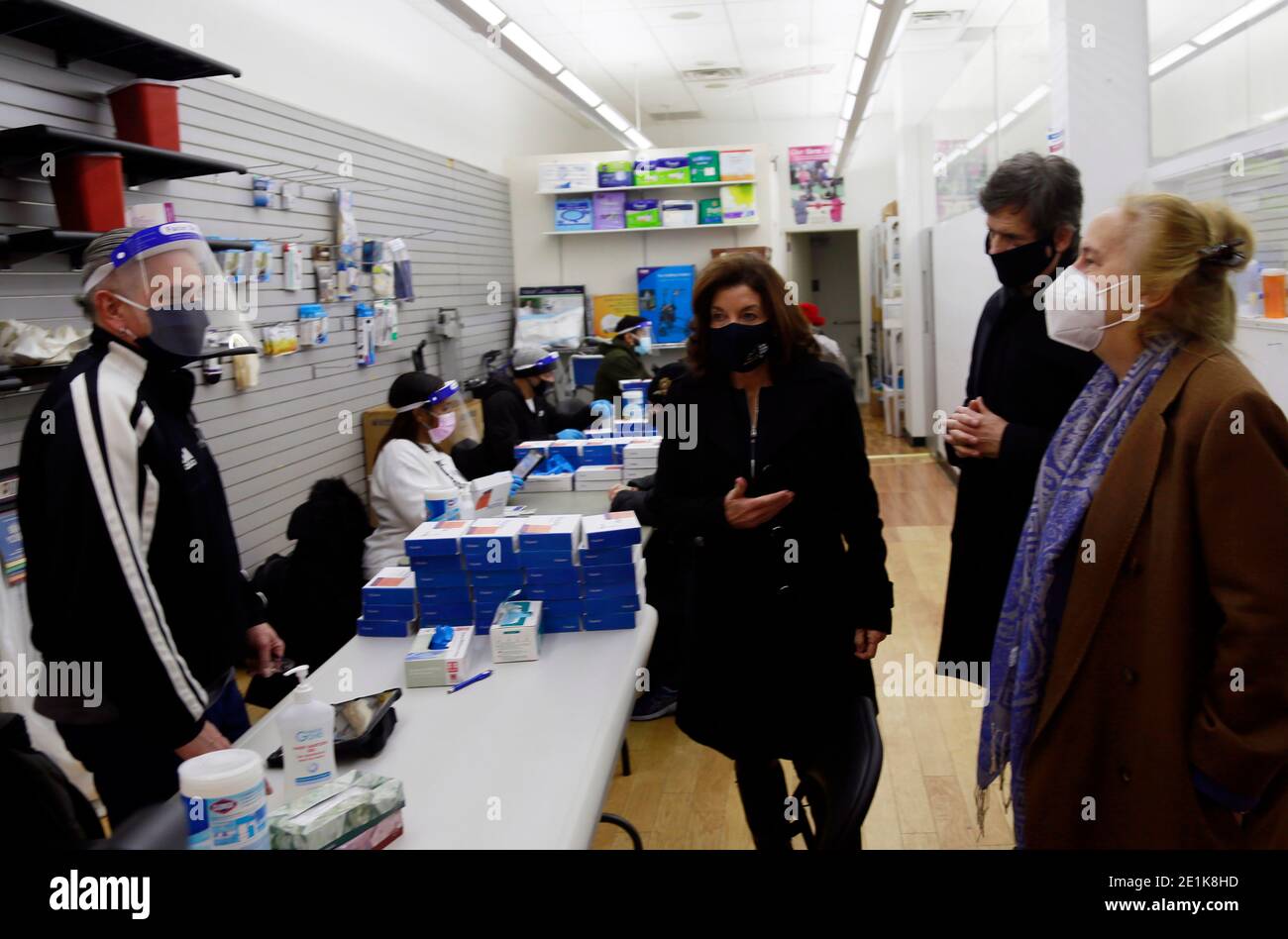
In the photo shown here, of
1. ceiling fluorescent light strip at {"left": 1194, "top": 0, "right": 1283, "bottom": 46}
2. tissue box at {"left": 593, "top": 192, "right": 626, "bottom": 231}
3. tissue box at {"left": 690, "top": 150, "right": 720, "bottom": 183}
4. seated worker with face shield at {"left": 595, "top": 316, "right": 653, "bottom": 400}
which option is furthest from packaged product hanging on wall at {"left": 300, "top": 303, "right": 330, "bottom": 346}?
ceiling fluorescent light strip at {"left": 1194, "top": 0, "right": 1283, "bottom": 46}

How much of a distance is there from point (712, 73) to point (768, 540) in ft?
34.0

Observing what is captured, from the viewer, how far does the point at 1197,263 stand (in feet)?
5.70

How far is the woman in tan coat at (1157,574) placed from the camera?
5.14ft

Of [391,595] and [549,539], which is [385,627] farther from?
[549,539]

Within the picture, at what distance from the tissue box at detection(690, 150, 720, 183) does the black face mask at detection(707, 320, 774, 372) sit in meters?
7.50

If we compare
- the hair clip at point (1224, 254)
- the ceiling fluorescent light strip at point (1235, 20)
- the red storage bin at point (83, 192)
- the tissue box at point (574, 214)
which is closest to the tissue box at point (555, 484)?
the red storage bin at point (83, 192)

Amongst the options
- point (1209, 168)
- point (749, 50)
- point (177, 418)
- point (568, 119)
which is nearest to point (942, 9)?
point (749, 50)

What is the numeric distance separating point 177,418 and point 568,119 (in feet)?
39.1

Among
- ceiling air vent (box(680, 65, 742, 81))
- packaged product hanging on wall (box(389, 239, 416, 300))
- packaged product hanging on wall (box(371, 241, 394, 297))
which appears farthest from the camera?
ceiling air vent (box(680, 65, 742, 81))

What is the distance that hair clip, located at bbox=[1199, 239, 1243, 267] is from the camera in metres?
1.73

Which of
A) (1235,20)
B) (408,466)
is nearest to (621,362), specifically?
(408,466)

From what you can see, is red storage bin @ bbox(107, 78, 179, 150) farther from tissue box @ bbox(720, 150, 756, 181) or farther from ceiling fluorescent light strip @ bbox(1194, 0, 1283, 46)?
tissue box @ bbox(720, 150, 756, 181)

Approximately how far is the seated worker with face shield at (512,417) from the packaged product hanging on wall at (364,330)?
0.82 m
